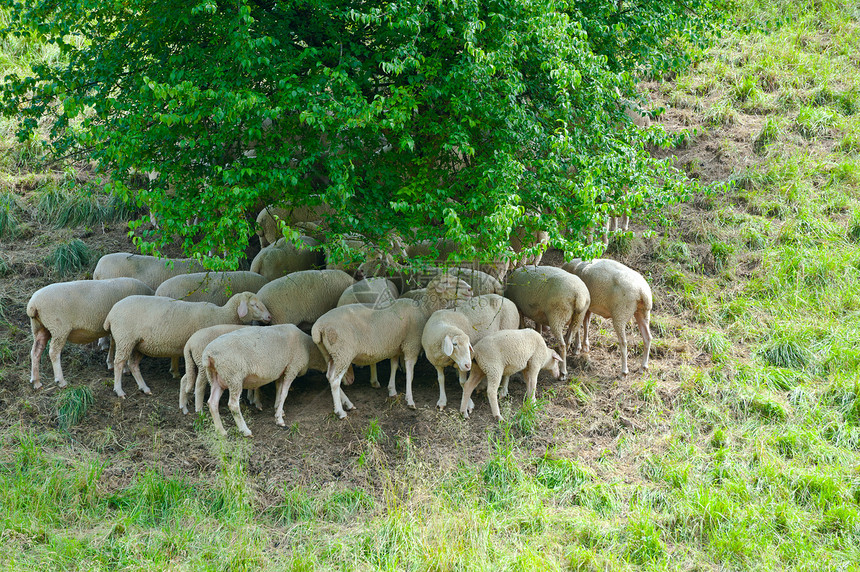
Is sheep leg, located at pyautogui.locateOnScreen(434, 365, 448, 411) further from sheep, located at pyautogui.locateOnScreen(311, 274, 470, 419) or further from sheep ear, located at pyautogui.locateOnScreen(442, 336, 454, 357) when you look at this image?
sheep ear, located at pyautogui.locateOnScreen(442, 336, 454, 357)

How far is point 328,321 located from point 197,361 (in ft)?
4.67

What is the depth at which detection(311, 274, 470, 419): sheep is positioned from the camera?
807 centimetres

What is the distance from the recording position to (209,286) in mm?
9336

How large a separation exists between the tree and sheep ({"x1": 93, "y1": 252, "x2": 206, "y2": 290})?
1.94 m

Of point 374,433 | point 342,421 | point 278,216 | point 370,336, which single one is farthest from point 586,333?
point 278,216

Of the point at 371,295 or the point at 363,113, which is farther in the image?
the point at 371,295

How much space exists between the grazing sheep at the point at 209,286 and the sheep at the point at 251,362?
49.7 inches

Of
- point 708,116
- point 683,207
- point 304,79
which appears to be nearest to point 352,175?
point 304,79

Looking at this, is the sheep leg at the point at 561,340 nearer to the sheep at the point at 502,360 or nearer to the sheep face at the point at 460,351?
the sheep at the point at 502,360

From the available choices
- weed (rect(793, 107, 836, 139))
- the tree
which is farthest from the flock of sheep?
weed (rect(793, 107, 836, 139))

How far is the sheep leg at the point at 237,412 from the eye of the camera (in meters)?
7.66

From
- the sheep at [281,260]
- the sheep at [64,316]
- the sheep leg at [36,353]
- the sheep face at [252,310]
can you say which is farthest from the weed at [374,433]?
the sheep leg at [36,353]

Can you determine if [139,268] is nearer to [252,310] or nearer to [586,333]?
[252,310]

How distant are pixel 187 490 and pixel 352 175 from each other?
350 cm
